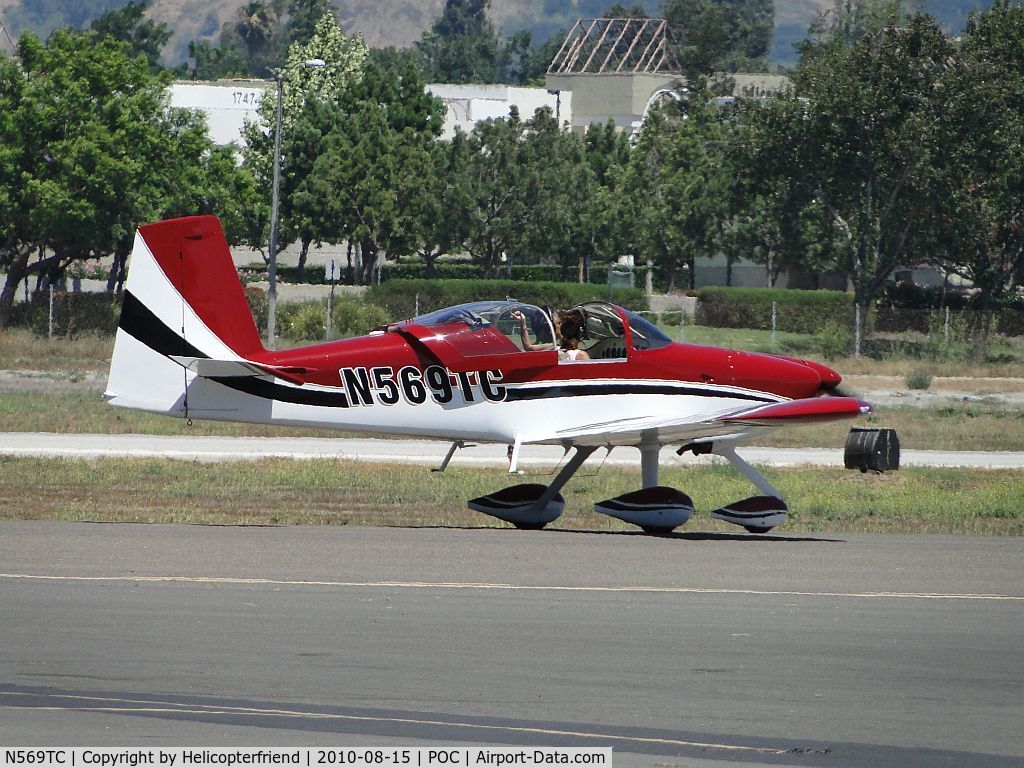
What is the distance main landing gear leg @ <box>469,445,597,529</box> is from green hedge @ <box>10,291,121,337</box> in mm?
29155

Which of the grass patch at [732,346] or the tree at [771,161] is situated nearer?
the grass patch at [732,346]

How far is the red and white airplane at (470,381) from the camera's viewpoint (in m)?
13.4

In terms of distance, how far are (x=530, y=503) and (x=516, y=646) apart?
6.06m

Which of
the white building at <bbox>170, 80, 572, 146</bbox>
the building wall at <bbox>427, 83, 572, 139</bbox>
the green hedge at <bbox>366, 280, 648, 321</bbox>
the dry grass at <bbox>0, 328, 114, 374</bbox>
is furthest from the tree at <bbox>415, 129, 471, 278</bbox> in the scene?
the building wall at <bbox>427, 83, 572, 139</bbox>

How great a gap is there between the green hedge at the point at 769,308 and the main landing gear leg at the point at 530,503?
119 feet

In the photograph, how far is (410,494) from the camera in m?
17.5

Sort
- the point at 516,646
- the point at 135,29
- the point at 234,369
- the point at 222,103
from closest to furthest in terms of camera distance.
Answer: the point at 516,646 → the point at 234,369 → the point at 222,103 → the point at 135,29

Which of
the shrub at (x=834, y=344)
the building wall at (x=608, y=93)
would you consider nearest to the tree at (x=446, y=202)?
the shrub at (x=834, y=344)

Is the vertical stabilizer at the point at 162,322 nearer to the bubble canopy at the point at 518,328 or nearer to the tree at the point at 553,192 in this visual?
the bubble canopy at the point at 518,328

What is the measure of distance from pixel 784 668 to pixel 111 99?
3791 cm

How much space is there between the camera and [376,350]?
13602mm

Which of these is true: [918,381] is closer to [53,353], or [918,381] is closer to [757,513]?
[53,353]

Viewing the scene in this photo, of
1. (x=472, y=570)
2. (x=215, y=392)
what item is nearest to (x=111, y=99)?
(x=215, y=392)

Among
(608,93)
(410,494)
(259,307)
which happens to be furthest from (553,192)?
(608,93)
